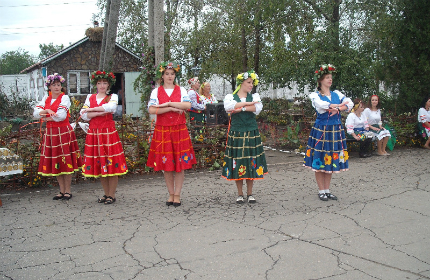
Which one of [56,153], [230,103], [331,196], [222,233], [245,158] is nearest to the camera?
[222,233]

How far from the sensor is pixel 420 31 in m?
11.6

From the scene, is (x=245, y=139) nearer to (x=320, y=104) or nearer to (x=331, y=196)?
(x=320, y=104)

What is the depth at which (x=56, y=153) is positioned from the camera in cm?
604

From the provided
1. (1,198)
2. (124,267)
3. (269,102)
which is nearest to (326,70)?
(124,267)

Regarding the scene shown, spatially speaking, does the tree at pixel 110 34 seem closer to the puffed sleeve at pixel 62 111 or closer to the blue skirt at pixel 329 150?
the puffed sleeve at pixel 62 111

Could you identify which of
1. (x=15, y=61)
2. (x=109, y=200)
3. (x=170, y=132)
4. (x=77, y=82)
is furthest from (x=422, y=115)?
(x=15, y=61)

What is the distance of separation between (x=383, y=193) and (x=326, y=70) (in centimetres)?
209

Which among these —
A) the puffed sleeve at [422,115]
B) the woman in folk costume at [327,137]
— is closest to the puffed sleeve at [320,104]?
the woman in folk costume at [327,137]

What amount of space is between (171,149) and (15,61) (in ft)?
216

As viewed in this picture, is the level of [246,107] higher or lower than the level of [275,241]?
higher

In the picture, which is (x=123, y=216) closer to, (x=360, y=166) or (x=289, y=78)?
(x=360, y=166)

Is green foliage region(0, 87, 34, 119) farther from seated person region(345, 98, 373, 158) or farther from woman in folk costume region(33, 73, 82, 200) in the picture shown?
seated person region(345, 98, 373, 158)

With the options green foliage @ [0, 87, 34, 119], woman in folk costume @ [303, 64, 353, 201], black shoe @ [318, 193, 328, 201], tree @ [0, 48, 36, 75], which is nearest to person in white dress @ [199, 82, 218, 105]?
woman in folk costume @ [303, 64, 353, 201]

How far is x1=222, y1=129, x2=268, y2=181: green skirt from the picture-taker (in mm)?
5590
